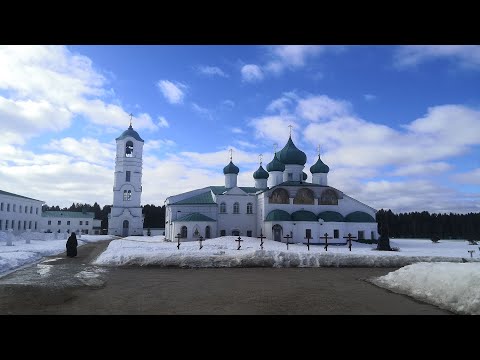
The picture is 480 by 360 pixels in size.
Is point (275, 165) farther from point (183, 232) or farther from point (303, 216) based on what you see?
point (183, 232)

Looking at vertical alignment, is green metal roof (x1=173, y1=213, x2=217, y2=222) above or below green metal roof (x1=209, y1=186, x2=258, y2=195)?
below

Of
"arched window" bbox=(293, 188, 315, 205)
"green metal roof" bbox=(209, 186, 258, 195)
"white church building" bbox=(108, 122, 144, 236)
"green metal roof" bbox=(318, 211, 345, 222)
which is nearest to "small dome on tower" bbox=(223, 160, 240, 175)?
"green metal roof" bbox=(209, 186, 258, 195)

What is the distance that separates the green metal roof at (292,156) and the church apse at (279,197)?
18.3 feet

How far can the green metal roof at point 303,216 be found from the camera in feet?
130

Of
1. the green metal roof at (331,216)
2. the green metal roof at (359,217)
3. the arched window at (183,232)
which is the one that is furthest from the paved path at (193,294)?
the green metal roof at (359,217)

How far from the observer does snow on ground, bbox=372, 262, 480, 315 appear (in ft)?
27.4

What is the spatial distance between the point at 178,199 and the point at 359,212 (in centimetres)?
2417

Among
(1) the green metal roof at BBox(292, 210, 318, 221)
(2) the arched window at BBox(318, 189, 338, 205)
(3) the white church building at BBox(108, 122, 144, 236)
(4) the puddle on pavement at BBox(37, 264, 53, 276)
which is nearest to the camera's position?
(4) the puddle on pavement at BBox(37, 264, 53, 276)

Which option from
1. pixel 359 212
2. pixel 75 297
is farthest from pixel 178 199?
pixel 75 297

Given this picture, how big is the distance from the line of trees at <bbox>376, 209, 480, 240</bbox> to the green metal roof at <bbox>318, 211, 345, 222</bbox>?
46.7 m

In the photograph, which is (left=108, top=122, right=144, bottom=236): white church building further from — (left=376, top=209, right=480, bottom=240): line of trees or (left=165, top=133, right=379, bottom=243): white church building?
(left=376, top=209, right=480, bottom=240): line of trees

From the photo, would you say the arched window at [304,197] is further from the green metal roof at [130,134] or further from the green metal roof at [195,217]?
the green metal roof at [130,134]
